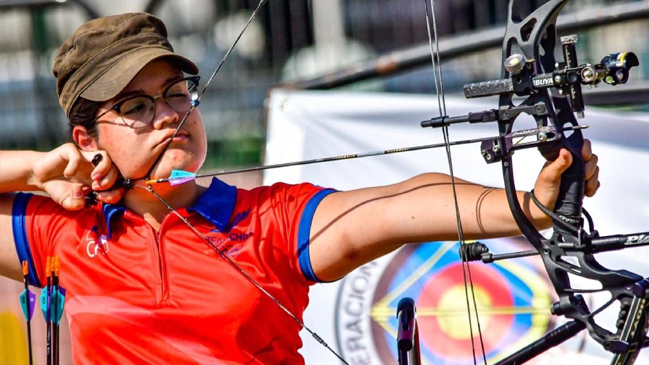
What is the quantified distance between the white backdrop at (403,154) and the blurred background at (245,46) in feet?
3.50

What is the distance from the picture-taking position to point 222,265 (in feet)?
6.89

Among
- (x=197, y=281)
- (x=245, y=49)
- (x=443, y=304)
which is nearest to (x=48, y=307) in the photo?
(x=197, y=281)

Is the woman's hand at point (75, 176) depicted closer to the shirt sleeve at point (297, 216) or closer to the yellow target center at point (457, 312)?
the shirt sleeve at point (297, 216)

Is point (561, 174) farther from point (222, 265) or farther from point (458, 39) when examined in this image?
point (458, 39)

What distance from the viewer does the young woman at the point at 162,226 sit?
6.67ft

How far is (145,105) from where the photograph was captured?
2.18m

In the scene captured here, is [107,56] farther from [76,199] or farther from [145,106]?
[76,199]

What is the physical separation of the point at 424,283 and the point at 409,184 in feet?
3.25

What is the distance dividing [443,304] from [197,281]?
3.31 ft

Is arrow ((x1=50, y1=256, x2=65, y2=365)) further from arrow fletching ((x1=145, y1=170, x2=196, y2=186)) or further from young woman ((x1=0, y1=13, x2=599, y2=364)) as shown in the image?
arrow fletching ((x1=145, y1=170, x2=196, y2=186))

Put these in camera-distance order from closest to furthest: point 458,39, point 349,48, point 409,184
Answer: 1. point 409,184
2. point 458,39
3. point 349,48

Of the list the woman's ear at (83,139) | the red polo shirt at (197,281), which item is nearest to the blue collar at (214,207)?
the red polo shirt at (197,281)

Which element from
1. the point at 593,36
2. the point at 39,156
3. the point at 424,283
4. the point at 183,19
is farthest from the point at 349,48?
the point at 39,156

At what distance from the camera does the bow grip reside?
1684 millimetres
